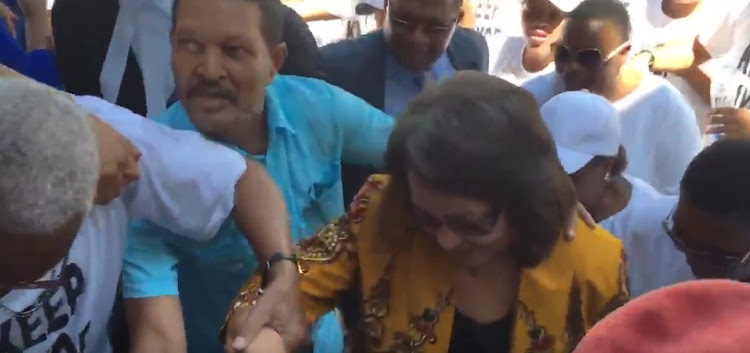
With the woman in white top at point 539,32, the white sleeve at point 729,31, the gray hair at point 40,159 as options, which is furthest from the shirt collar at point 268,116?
the white sleeve at point 729,31

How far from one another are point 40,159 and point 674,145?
207 centimetres

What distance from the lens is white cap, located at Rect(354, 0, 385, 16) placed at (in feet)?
13.0

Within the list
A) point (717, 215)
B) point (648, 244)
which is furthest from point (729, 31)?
point (717, 215)

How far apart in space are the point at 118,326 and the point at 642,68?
1979 millimetres

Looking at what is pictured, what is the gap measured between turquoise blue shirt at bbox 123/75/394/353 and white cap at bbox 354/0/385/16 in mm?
1958

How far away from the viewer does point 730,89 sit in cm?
329

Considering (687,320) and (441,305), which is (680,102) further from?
(687,320)

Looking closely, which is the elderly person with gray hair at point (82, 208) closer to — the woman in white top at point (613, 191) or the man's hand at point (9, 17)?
the woman in white top at point (613, 191)

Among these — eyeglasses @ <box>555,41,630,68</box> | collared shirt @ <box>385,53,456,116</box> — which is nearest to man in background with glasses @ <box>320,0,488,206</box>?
collared shirt @ <box>385,53,456,116</box>

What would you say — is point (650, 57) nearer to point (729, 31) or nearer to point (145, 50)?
point (729, 31)

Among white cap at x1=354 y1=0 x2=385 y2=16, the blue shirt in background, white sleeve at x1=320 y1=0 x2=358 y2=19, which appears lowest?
white sleeve at x1=320 y1=0 x2=358 y2=19

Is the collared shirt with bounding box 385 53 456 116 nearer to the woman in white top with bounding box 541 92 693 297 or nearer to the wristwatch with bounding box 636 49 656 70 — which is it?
the woman in white top with bounding box 541 92 693 297

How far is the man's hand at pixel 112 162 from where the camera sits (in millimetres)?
1367

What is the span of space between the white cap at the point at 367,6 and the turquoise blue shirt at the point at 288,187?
1.96m
